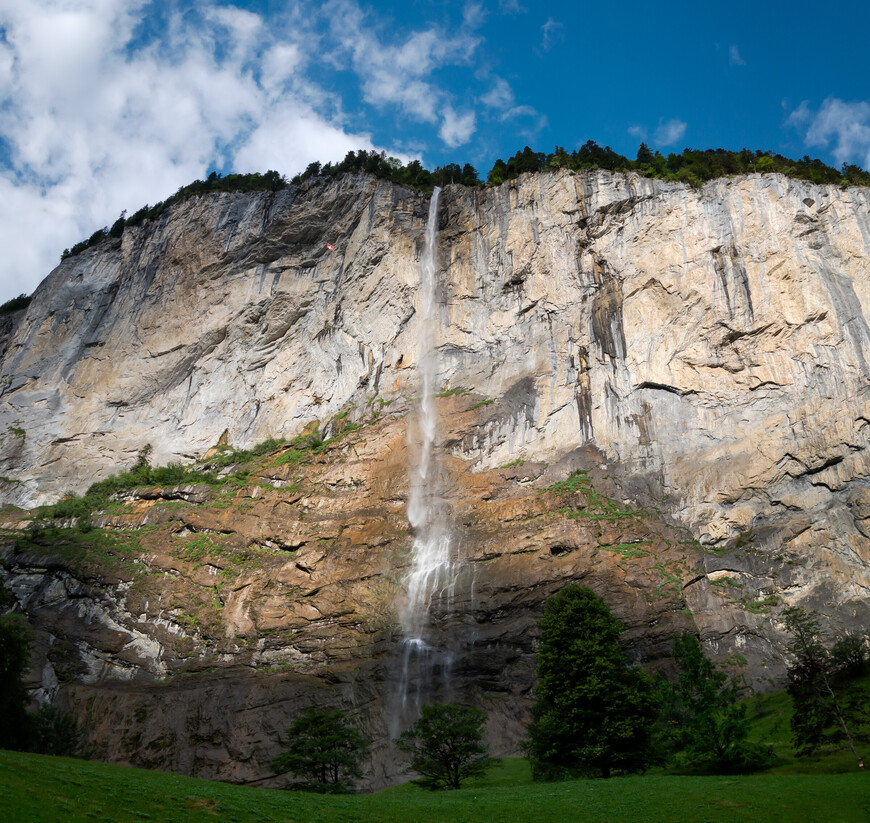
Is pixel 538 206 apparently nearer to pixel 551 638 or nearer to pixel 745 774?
pixel 551 638

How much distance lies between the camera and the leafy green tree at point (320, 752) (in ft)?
82.8

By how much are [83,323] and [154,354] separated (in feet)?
30.0

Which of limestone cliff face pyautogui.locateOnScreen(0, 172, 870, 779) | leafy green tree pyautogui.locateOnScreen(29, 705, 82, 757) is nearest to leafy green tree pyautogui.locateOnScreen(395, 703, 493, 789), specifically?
limestone cliff face pyautogui.locateOnScreen(0, 172, 870, 779)

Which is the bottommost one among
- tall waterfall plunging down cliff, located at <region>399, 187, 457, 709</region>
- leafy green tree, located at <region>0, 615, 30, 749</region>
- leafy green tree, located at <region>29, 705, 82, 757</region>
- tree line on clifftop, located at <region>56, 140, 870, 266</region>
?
leafy green tree, located at <region>29, 705, 82, 757</region>

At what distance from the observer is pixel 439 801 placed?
717 inches

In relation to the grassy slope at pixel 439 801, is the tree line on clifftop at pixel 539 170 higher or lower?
higher

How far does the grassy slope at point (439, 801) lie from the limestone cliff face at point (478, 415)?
44.1ft

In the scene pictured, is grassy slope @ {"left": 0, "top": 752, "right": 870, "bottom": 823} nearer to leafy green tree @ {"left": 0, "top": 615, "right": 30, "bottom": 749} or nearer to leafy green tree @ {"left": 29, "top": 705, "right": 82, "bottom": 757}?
leafy green tree @ {"left": 0, "top": 615, "right": 30, "bottom": 749}

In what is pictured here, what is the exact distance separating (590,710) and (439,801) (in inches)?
264

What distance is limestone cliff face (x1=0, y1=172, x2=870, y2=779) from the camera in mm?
33688

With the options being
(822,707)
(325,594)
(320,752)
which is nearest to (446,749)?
(320,752)

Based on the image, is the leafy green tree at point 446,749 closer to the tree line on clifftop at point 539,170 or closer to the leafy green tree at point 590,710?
the leafy green tree at point 590,710

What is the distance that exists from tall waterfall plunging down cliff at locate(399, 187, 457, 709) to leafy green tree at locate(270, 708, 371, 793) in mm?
6828

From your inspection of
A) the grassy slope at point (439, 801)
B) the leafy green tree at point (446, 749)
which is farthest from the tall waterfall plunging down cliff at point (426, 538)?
the grassy slope at point (439, 801)
